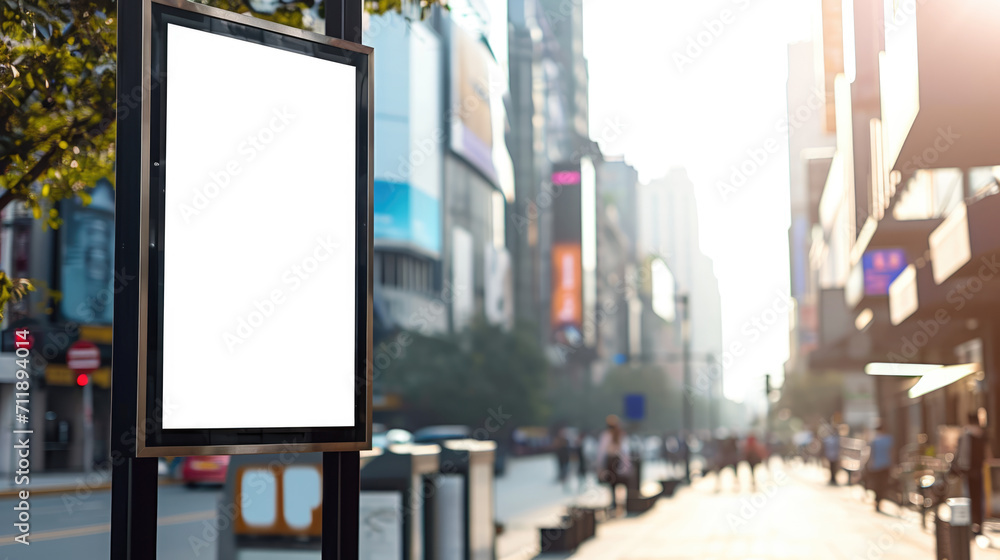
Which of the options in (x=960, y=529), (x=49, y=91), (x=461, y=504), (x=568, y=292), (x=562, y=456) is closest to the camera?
(x=49, y=91)

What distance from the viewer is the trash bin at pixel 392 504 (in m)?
7.63

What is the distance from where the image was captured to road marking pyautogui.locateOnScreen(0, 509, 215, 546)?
1468 centimetres

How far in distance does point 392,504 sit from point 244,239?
164 inches

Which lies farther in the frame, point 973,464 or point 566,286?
point 566,286

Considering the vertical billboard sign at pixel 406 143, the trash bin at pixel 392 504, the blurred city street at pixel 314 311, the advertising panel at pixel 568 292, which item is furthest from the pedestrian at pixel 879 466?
the advertising panel at pixel 568 292

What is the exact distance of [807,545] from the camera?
1448 cm

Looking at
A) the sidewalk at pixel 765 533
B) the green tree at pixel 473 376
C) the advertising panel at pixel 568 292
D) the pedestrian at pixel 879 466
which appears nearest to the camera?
the sidewalk at pixel 765 533

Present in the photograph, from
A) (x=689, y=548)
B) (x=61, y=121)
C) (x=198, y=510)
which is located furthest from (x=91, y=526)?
(x=61, y=121)

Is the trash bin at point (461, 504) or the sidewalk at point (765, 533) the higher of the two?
the trash bin at point (461, 504)

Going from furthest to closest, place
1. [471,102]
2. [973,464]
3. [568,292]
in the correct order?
[568,292] → [471,102] → [973,464]

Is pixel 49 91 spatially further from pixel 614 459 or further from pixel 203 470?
pixel 203 470

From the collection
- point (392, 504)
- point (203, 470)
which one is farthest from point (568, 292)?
point (392, 504)

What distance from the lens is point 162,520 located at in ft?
57.2

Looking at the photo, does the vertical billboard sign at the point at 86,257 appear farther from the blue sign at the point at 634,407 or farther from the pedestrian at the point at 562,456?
the blue sign at the point at 634,407
